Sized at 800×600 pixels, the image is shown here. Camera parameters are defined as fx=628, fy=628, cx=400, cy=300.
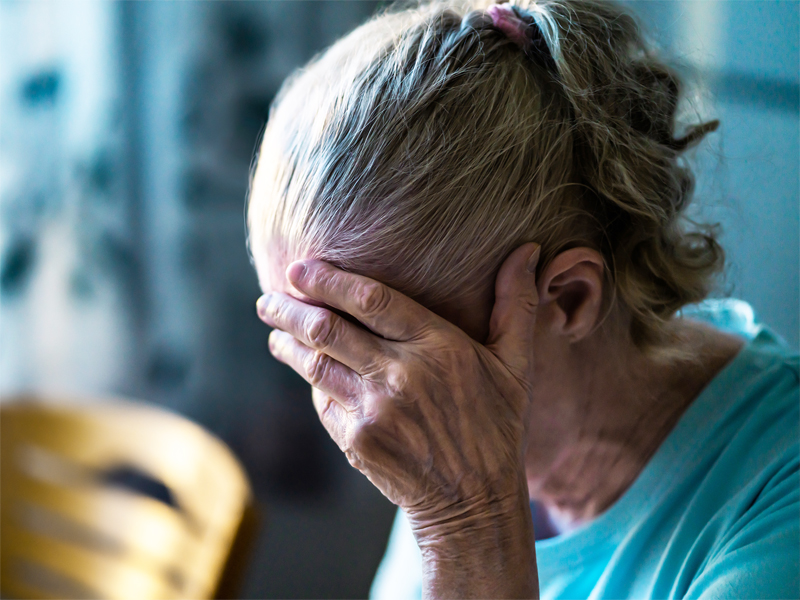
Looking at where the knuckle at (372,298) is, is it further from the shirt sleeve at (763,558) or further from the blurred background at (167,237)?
the blurred background at (167,237)

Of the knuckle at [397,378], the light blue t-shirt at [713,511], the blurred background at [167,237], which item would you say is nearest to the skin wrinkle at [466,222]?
the knuckle at [397,378]

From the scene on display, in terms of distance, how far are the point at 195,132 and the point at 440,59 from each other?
61.2 inches

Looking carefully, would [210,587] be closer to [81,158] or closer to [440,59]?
[440,59]

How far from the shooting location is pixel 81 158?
2.07 meters

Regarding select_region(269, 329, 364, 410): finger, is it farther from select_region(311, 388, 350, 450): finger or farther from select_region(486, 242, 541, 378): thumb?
select_region(486, 242, 541, 378): thumb

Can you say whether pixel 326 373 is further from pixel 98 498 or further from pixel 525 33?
pixel 98 498

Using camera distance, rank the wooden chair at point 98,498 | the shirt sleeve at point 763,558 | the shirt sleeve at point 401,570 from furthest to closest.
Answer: the wooden chair at point 98,498 < the shirt sleeve at point 401,570 < the shirt sleeve at point 763,558

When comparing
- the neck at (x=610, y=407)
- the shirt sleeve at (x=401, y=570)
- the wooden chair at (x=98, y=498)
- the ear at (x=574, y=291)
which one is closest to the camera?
the ear at (x=574, y=291)

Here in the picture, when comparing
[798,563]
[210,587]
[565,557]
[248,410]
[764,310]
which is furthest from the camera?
[248,410]

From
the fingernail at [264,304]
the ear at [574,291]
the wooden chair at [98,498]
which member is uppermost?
the ear at [574,291]

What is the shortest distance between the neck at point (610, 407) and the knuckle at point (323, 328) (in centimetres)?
31

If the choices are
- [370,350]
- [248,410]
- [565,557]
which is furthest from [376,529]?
[370,350]

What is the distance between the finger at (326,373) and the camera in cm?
78

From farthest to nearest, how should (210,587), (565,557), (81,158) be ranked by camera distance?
(81,158) → (210,587) → (565,557)
